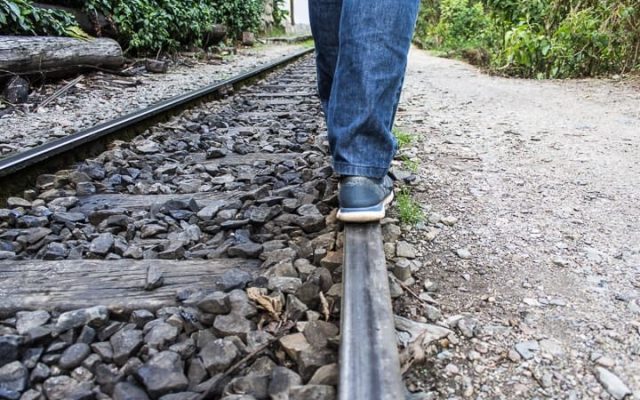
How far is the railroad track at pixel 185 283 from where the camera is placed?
37.1 inches

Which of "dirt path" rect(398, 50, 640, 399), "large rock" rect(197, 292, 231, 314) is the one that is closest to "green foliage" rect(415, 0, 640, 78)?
"dirt path" rect(398, 50, 640, 399)

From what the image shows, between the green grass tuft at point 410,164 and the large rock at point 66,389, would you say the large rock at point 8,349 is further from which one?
the green grass tuft at point 410,164

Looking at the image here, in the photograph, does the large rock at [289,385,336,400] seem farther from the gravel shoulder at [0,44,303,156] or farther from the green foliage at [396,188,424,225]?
the gravel shoulder at [0,44,303,156]

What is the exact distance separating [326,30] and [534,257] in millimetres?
976

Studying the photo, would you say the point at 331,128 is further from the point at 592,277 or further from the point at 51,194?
the point at 51,194

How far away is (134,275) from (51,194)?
93cm

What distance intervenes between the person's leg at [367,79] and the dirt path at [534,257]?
0.34 metres

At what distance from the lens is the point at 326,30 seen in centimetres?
171

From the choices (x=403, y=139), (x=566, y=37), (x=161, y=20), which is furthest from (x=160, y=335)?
(x=161, y=20)

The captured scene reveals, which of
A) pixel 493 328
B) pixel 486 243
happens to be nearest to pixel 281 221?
pixel 486 243

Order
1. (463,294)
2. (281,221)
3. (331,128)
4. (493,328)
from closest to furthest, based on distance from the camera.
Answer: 1. (493,328)
2. (463,294)
3. (331,128)
4. (281,221)

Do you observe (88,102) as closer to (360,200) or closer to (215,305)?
(360,200)

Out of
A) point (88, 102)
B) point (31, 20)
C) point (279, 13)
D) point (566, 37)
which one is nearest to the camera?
point (88, 102)

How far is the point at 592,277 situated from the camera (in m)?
1.35
